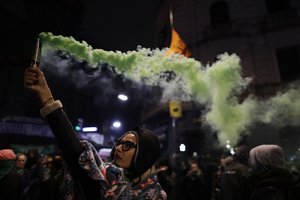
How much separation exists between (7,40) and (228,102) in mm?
25000

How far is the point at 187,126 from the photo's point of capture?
1758 centimetres

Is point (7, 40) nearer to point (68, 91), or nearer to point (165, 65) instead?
point (68, 91)

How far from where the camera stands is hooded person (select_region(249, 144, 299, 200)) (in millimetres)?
2732

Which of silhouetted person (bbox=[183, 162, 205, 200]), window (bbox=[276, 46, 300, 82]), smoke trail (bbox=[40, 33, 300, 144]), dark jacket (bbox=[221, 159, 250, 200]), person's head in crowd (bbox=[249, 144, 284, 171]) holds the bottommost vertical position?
silhouetted person (bbox=[183, 162, 205, 200])

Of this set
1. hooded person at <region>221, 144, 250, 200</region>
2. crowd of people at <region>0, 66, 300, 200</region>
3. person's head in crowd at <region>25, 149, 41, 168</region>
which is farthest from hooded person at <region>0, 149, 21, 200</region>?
hooded person at <region>221, 144, 250, 200</region>

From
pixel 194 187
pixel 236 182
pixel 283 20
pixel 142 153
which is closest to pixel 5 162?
pixel 142 153

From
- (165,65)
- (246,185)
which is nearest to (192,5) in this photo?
(165,65)

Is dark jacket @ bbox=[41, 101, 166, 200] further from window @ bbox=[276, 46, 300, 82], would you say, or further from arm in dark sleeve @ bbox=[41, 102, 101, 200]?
window @ bbox=[276, 46, 300, 82]

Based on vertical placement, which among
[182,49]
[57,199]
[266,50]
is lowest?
[57,199]

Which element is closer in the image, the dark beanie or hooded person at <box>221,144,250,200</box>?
the dark beanie

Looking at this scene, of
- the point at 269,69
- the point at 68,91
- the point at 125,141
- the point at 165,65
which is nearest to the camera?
the point at 125,141

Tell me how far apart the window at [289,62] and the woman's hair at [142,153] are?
15471 mm

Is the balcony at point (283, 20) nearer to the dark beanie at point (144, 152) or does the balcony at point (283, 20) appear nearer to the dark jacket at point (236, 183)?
the dark jacket at point (236, 183)

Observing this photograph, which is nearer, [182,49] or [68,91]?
[182,49]
